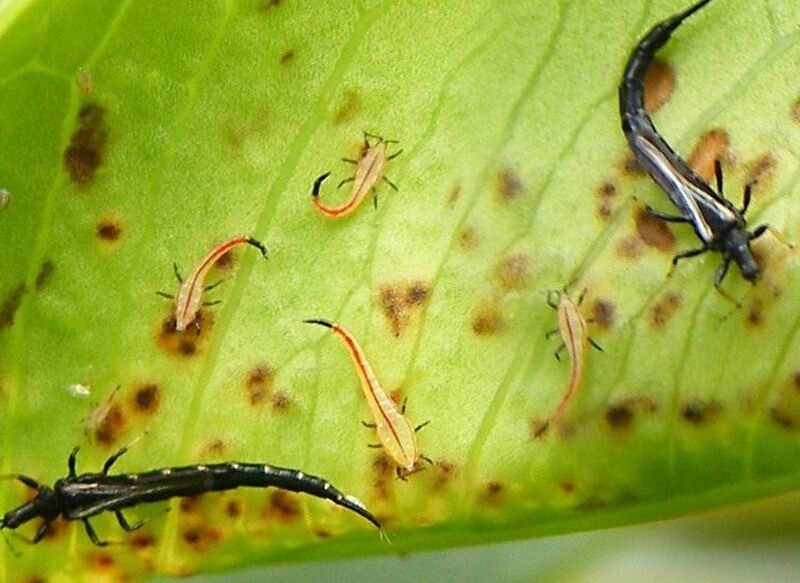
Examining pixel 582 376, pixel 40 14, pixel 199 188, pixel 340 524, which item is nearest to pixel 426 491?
pixel 340 524

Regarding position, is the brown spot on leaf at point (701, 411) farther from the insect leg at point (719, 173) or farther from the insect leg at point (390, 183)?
the insect leg at point (390, 183)

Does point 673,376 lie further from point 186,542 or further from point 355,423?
point 186,542

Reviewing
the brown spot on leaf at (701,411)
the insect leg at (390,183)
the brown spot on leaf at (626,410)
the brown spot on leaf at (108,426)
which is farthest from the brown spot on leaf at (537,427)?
the brown spot on leaf at (108,426)

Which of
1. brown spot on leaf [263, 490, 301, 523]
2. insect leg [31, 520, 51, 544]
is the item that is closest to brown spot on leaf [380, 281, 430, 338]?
brown spot on leaf [263, 490, 301, 523]

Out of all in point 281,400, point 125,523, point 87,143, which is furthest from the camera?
point 125,523

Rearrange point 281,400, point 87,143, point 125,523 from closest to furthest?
point 87,143 → point 281,400 → point 125,523

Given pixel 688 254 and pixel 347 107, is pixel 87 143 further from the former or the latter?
pixel 688 254

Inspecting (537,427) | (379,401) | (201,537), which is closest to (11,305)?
(201,537)
